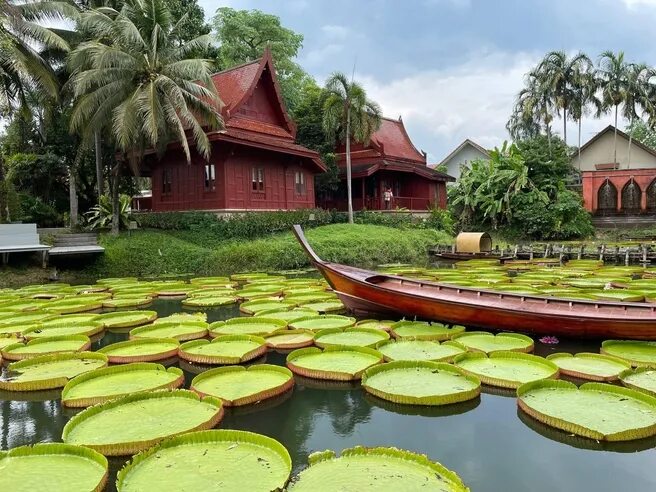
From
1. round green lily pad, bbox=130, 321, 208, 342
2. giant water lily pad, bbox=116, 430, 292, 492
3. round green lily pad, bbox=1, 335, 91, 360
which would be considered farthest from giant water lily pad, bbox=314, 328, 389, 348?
round green lily pad, bbox=1, 335, 91, 360

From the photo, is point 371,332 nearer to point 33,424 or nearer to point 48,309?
point 33,424

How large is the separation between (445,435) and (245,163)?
19.0m

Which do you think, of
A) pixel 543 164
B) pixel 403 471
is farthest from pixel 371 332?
pixel 543 164

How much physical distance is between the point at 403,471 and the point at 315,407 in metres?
2.04

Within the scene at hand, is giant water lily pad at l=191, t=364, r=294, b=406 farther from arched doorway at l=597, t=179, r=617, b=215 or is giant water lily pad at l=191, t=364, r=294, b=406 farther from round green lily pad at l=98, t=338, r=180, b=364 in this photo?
arched doorway at l=597, t=179, r=617, b=215

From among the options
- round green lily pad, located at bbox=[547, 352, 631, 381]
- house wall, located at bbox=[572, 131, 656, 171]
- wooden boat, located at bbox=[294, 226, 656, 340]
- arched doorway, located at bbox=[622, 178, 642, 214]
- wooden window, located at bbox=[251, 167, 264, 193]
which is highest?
house wall, located at bbox=[572, 131, 656, 171]

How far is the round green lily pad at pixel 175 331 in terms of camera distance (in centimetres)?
799

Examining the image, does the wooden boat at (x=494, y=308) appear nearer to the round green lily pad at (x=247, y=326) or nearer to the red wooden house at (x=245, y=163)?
the round green lily pad at (x=247, y=326)

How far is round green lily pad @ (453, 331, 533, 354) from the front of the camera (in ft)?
23.0

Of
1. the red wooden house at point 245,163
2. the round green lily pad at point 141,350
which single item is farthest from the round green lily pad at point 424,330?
the red wooden house at point 245,163

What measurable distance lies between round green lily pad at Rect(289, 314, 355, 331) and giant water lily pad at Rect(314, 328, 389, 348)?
21 centimetres

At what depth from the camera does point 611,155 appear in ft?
127

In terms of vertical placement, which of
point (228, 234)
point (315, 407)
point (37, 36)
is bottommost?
point (315, 407)

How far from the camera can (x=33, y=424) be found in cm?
536
